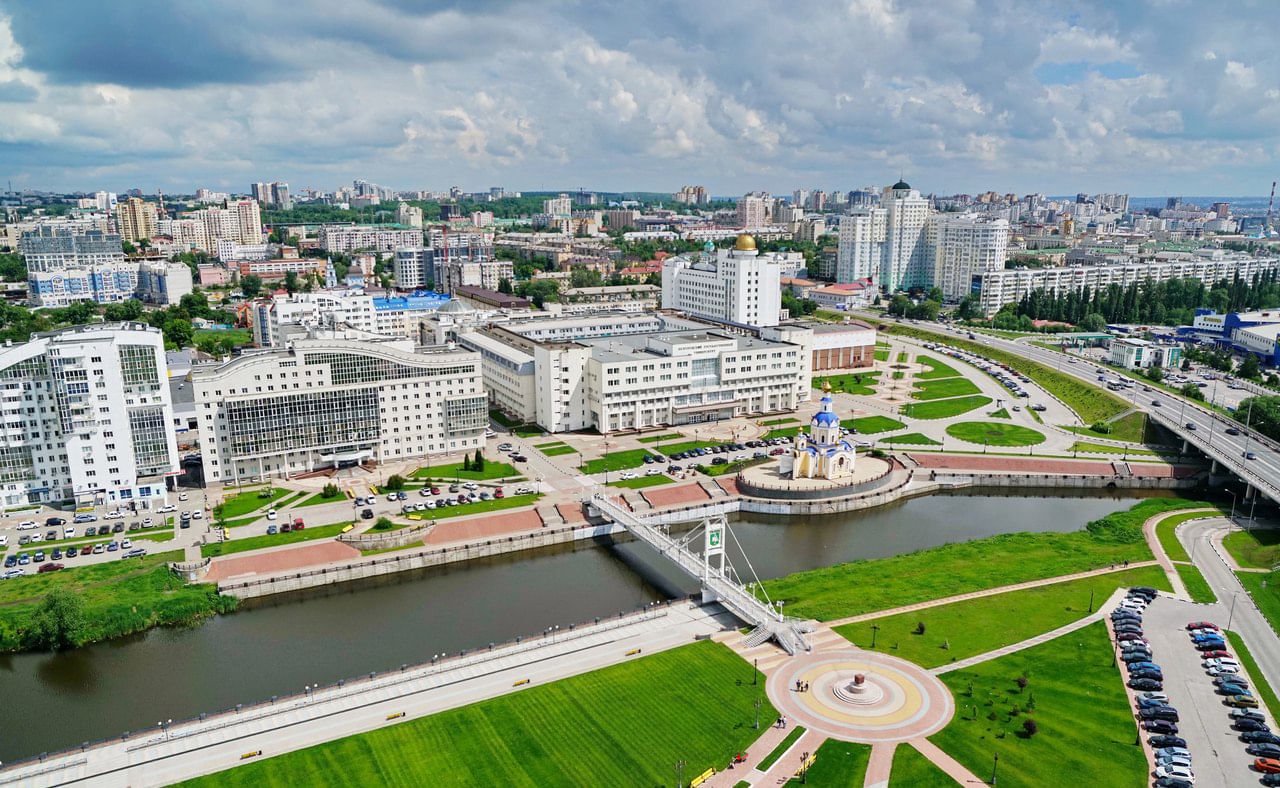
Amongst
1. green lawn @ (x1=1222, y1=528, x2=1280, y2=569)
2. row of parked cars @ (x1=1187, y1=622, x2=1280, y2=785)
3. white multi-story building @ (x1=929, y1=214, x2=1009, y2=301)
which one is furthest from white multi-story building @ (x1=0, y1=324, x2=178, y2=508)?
white multi-story building @ (x1=929, y1=214, x2=1009, y2=301)

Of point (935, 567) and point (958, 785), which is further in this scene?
point (935, 567)

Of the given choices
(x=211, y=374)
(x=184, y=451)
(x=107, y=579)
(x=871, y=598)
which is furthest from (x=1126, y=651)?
(x=184, y=451)

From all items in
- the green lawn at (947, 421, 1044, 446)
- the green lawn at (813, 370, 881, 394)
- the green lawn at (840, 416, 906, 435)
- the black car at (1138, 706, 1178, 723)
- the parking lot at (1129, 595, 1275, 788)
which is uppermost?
the green lawn at (813, 370, 881, 394)

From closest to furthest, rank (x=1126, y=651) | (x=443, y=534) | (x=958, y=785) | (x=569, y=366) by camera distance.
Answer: (x=958, y=785) → (x=1126, y=651) → (x=443, y=534) → (x=569, y=366)

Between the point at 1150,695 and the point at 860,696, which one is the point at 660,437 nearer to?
the point at 860,696

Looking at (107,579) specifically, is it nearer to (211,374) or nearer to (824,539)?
(211,374)

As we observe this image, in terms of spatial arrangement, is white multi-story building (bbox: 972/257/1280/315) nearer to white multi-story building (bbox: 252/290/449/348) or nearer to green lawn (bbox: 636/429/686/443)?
green lawn (bbox: 636/429/686/443)

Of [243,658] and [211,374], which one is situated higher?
[211,374]
